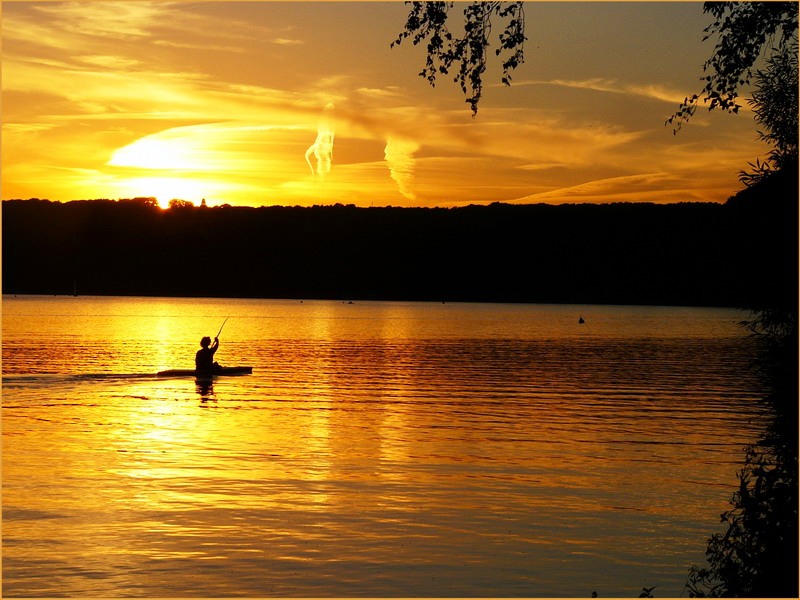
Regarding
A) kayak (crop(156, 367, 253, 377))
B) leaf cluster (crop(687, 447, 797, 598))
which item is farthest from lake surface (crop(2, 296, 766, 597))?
leaf cluster (crop(687, 447, 797, 598))

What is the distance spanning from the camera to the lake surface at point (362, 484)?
17.0 m

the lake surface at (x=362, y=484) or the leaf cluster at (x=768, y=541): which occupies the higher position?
the leaf cluster at (x=768, y=541)

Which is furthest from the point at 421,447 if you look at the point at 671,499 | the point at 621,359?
the point at 621,359

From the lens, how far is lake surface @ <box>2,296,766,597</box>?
17000 millimetres

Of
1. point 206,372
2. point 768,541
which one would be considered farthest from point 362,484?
point 206,372

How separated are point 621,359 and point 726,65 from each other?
6642 centimetres

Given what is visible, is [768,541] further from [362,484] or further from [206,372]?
[206,372]

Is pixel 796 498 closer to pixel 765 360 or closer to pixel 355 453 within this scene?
pixel 765 360

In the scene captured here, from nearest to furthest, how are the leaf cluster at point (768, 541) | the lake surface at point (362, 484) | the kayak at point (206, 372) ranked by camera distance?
the leaf cluster at point (768, 541), the lake surface at point (362, 484), the kayak at point (206, 372)

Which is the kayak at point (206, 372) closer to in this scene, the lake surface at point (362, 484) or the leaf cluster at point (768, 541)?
the lake surface at point (362, 484)

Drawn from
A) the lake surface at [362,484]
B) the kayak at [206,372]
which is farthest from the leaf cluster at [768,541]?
the kayak at [206,372]

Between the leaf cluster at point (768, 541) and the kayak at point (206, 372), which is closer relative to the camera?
the leaf cluster at point (768, 541)

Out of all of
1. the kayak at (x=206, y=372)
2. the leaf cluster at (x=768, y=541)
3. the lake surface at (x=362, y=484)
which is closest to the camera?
the leaf cluster at (x=768, y=541)

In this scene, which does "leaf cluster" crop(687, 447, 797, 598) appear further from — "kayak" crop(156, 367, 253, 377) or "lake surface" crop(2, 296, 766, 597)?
"kayak" crop(156, 367, 253, 377)
